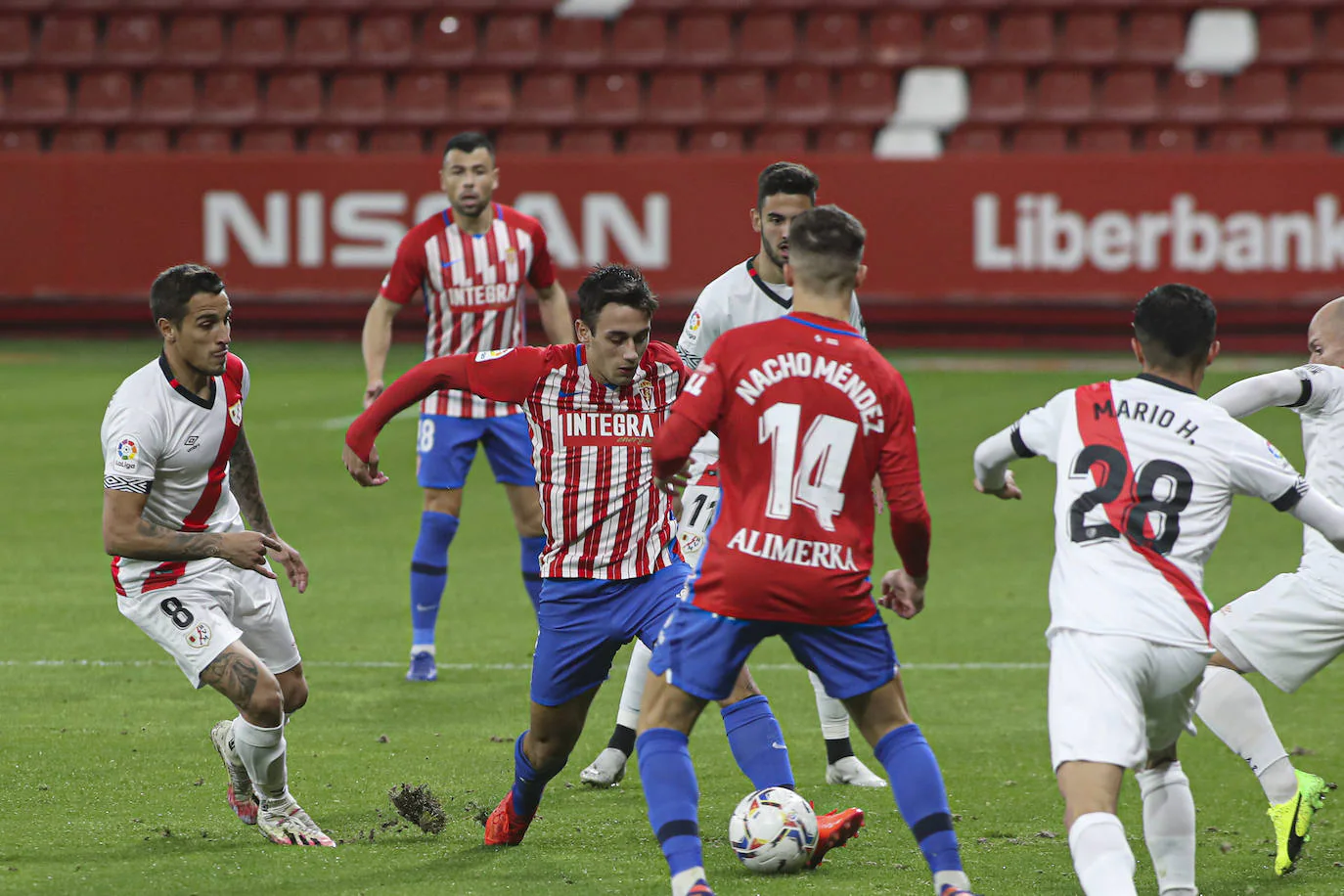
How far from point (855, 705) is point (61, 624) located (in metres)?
5.25

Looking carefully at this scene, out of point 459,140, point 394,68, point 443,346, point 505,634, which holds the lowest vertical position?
point 505,634

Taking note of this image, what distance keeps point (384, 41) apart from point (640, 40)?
2.96 meters

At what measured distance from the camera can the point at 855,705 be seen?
4320 millimetres

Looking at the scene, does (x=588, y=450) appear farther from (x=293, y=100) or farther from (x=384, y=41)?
(x=384, y=41)

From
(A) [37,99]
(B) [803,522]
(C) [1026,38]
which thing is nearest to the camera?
(B) [803,522]

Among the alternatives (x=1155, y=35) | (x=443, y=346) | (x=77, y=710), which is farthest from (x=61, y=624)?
(x=1155, y=35)

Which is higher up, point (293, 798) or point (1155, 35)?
point (1155, 35)

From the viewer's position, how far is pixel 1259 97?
1914 centimetres

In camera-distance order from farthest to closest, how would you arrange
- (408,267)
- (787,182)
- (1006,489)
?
(408,267) → (787,182) → (1006,489)

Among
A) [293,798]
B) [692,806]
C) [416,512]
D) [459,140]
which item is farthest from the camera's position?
[416,512]

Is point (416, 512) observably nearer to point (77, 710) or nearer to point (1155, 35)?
point (77, 710)

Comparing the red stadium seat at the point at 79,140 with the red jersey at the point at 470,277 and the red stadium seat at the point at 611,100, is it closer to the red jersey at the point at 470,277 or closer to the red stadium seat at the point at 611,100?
the red stadium seat at the point at 611,100

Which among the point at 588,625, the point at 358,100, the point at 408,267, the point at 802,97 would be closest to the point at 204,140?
the point at 358,100

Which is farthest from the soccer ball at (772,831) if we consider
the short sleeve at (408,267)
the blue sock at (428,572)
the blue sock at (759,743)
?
the short sleeve at (408,267)
